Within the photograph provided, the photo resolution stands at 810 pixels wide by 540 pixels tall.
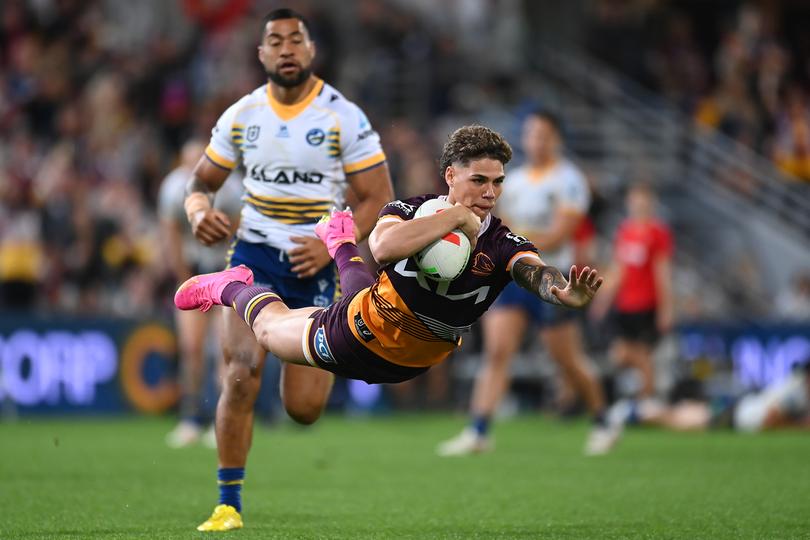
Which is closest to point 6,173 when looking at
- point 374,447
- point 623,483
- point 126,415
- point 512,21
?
point 126,415

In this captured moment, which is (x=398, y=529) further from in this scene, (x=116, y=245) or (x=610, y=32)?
(x=610, y=32)

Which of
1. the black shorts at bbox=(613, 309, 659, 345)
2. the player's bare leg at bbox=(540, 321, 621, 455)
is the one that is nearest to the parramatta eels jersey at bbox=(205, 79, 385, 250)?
the player's bare leg at bbox=(540, 321, 621, 455)

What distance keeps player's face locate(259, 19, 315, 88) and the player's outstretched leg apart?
3.24 ft

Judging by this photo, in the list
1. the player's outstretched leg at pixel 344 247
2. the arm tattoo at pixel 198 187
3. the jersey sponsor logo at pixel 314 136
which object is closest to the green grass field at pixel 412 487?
the player's outstretched leg at pixel 344 247

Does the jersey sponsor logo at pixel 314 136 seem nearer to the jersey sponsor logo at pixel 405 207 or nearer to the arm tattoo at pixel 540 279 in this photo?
the jersey sponsor logo at pixel 405 207

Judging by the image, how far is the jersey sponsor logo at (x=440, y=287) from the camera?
661cm

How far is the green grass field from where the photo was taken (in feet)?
23.6

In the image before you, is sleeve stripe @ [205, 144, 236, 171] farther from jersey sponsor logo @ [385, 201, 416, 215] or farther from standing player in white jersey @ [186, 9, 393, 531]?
jersey sponsor logo @ [385, 201, 416, 215]

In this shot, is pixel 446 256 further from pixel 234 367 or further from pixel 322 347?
pixel 234 367

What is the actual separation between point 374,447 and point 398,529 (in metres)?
5.56

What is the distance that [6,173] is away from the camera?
1853 cm

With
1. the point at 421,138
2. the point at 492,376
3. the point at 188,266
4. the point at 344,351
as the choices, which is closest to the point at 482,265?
the point at 344,351

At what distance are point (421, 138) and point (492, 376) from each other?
9.15 meters

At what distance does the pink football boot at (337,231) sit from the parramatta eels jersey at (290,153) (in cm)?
68
